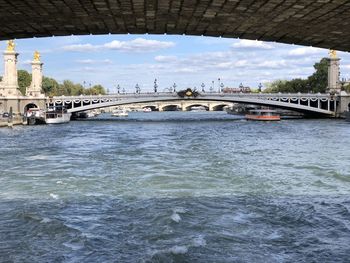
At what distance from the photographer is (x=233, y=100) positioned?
84000 mm

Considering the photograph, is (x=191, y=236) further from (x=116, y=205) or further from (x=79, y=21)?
(x=79, y=21)

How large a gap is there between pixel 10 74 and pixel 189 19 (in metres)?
83.1

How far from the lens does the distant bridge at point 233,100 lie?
84250 millimetres

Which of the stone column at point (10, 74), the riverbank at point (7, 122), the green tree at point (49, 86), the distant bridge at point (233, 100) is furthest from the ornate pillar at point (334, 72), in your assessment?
the green tree at point (49, 86)

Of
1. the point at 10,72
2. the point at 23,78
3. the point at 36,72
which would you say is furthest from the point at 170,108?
the point at 10,72

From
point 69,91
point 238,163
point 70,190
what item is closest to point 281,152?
point 238,163

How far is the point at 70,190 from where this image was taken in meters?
18.2

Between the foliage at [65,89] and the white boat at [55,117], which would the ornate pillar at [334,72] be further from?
the foliage at [65,89]

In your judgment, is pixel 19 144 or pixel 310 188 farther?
pixel 19 144

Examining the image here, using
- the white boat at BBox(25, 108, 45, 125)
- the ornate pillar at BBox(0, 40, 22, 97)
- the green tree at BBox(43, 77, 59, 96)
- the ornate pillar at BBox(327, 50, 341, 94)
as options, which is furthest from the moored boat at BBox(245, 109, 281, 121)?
the green tree at BBox(43, 77, 59, 96)

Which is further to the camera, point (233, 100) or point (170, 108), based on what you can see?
point (170, 108)

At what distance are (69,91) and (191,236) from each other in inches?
5477

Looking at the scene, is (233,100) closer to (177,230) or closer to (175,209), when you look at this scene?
(175,209)

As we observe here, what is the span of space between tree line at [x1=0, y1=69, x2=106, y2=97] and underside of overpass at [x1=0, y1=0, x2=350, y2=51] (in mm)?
117602
